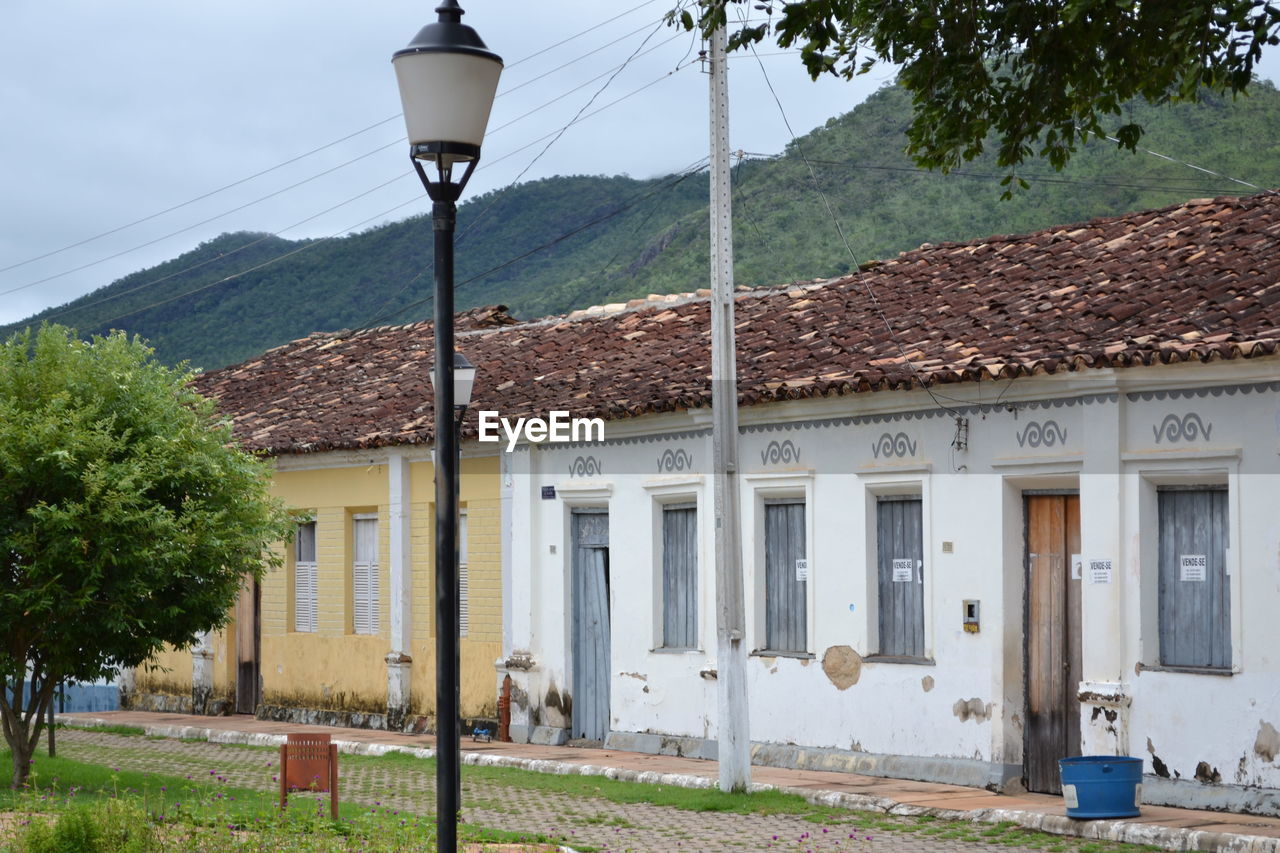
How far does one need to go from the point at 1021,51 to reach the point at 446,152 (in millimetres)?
5376

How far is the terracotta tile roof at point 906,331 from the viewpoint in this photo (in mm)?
13195

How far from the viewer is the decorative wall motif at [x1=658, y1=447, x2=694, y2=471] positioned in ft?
56.5

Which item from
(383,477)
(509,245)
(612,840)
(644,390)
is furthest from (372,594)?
(509,245)

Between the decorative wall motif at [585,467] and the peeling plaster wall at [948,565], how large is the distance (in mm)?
27

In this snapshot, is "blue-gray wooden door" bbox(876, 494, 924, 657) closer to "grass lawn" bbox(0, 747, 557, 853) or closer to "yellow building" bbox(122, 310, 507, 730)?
"grass lawn" bbox(0, 747, 557, 853)

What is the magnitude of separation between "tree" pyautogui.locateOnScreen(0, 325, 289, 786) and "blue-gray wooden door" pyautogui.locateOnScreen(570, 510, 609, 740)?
15.1 feet

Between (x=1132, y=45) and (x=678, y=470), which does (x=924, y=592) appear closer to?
(x=678, y=470)

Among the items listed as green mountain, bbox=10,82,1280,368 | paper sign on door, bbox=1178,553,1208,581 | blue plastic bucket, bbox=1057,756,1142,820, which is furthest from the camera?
green mountain, bbox=10,82,1280,368

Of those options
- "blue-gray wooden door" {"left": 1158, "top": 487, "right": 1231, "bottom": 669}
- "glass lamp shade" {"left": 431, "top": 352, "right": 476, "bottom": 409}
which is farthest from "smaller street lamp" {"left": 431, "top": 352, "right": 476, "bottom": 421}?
"blue-gray wooden door" {"left": 1158, "top": 487, "right": 1231, "bottom": 669}

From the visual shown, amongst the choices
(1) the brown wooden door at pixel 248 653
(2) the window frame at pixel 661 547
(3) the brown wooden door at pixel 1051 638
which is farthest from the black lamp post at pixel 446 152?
(1) the brown wooden door at pixel 248 653

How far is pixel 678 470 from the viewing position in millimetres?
17359

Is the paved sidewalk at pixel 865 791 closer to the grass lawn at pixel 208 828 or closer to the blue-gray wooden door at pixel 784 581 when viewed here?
the blue-gray wooden door at pixel 784 581

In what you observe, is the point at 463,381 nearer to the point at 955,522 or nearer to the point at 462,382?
the point at 462,382

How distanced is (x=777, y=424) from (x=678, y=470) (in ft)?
5.00
